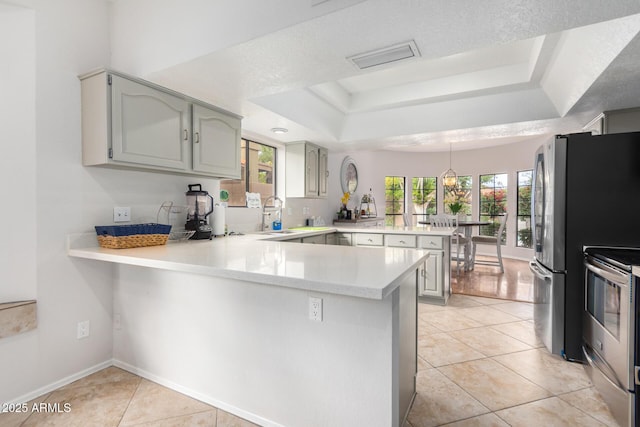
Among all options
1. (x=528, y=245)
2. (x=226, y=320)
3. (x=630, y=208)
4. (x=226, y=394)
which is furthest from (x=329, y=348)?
(x=528, y=245)

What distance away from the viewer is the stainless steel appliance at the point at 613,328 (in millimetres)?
1560

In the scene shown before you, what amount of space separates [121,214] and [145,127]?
0.68 m

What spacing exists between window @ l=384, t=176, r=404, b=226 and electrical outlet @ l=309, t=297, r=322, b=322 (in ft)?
20.3

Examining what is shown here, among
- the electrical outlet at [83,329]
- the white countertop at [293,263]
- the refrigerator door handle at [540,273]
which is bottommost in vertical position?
the electrical outlet at [83,329]

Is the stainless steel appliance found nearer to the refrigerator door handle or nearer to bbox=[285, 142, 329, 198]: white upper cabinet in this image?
the refrigerator door handle

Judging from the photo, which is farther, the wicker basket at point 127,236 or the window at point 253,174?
the window at point 253,174

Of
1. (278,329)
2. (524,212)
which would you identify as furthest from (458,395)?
(524,212)

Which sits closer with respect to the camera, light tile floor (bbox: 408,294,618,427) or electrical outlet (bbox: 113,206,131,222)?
light tile floor (bbox: 408,294,618,427)

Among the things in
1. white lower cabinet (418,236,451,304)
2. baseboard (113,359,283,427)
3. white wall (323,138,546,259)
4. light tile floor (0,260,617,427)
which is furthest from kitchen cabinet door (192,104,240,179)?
white wall (323,138,546,259)

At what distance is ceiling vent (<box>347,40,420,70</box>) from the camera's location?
175 cm

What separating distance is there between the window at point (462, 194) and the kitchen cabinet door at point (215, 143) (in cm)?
616

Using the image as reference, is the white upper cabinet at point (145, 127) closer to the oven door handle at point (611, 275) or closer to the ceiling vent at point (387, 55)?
the ceiling vent at point (387, 55)

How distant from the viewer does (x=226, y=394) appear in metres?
1.78

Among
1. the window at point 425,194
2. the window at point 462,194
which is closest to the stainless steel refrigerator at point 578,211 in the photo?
the window at point 462,194
